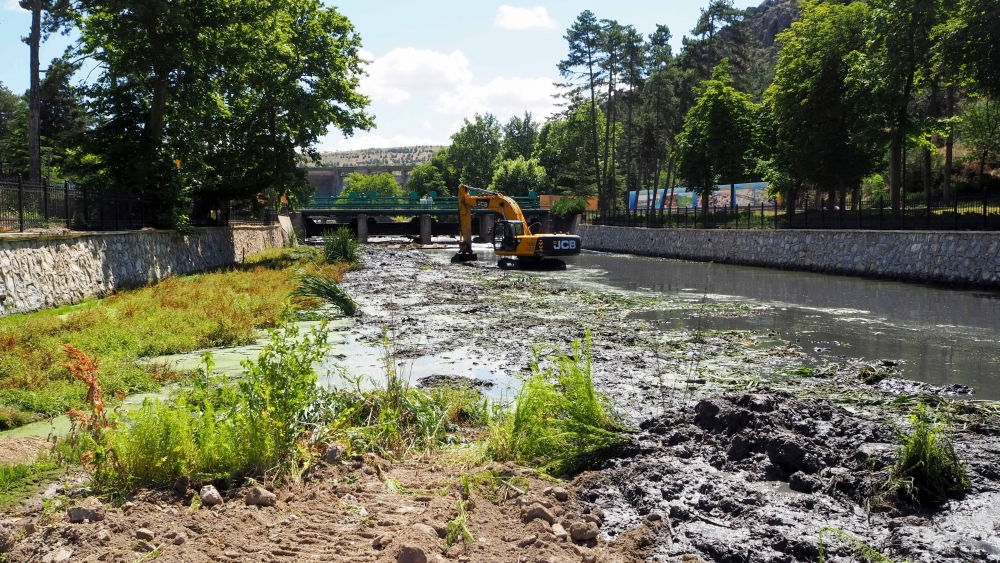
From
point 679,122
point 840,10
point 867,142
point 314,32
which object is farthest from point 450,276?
point 679,122

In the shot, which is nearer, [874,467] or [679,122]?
[874,467]

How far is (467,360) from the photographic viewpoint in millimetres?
12938

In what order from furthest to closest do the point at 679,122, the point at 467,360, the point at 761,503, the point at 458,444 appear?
1. the point at 679,122
2. the point at 467,360
3. the point at 458,444
4. the point at 761,503

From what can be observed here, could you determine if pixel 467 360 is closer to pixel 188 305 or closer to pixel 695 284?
pixel 188 305

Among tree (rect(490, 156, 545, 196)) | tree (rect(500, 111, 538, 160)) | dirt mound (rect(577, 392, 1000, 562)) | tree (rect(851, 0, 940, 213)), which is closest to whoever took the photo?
dirt mound (rect(577, 392, 1000, 562))

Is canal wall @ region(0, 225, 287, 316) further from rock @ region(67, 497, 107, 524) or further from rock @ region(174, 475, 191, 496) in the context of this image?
rock @ region(67, 497, 107, 524)

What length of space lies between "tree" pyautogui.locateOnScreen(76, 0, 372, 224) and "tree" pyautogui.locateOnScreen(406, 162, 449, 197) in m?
81.9

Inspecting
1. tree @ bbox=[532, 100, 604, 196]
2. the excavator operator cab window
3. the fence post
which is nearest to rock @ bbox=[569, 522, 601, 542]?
the fence post

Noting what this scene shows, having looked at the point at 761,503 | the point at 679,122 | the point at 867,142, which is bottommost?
the point at 761,503

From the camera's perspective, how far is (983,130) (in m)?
44.0

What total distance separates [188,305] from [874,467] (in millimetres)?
14825

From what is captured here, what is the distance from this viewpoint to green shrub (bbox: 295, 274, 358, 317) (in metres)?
18.9

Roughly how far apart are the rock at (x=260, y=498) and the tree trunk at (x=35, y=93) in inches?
1109

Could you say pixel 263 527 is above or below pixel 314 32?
below
